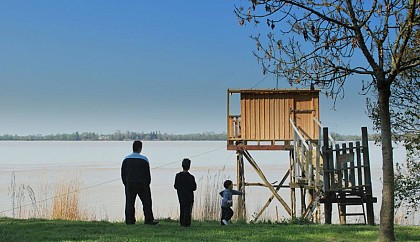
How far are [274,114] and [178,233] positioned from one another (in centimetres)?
1419

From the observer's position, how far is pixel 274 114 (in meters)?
24.0

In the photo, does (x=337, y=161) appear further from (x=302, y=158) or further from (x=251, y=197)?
(x=251, y=197)

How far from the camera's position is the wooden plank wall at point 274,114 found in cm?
2388

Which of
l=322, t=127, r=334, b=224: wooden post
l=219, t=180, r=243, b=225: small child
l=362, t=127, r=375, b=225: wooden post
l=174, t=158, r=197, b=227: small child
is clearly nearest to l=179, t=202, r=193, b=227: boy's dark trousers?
l=174, t=158, r=197, b=227: small child

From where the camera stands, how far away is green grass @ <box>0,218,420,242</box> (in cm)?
970

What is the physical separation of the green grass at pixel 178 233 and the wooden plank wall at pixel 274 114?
12.4m

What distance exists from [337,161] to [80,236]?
7.37m

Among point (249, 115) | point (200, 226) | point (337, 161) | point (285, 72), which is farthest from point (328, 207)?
point (249, 115)

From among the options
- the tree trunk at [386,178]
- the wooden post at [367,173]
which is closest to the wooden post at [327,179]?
the wooden post at [367,173]

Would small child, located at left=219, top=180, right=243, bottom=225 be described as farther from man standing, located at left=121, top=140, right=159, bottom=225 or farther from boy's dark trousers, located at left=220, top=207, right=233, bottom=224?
man standing, located at left=121, top=140, right=159, bottom=225

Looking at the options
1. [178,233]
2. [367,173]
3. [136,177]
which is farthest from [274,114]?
[178,233]

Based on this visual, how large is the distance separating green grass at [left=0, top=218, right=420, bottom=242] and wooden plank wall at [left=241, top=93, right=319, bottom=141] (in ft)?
40.7

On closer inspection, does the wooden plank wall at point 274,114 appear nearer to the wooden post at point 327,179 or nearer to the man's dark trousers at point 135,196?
the wooden post at point 327,179

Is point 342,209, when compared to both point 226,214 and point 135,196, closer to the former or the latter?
point 226,214
